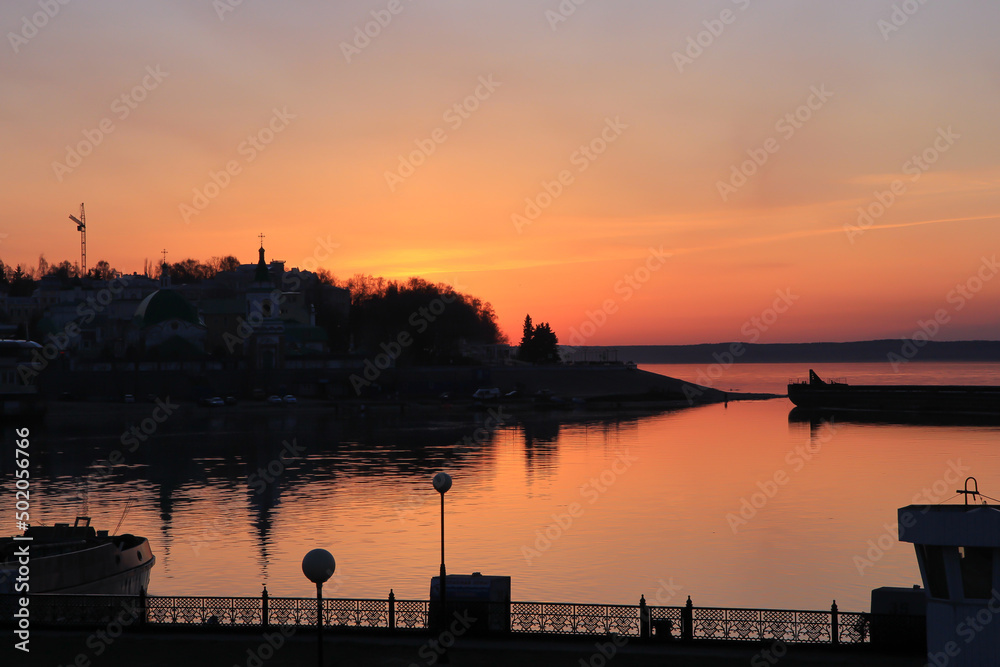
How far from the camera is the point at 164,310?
453ft

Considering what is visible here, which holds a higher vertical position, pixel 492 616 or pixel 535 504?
pixel 492 616

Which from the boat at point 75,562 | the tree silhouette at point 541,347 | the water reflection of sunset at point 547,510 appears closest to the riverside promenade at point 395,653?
the boat at point 75,562

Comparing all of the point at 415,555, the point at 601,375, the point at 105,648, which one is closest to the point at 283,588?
the point at 415,555

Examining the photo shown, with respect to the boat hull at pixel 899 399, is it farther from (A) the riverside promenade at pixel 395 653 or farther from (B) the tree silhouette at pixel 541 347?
(A) the riverside promenade at pixel 395 653

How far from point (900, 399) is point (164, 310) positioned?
98272 millimetres

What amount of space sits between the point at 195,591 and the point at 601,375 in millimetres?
126781

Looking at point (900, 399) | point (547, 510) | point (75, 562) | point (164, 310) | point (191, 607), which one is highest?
point (164, 310)

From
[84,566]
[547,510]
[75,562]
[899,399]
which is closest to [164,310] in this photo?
[899,399]

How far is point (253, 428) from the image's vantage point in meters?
98.3

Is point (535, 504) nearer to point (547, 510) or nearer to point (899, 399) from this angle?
point (547, 510)

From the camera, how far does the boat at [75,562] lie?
2645 cm

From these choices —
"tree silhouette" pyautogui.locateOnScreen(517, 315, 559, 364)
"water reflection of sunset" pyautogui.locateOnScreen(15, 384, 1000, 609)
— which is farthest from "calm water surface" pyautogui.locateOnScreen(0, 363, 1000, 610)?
"tree silhouette" pyautogui.locateOnScreen(517, 315, 559, 364)

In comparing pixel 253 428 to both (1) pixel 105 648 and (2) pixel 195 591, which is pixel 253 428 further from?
(1) pixel 105 648

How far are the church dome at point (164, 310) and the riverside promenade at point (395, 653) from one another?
12212cm
